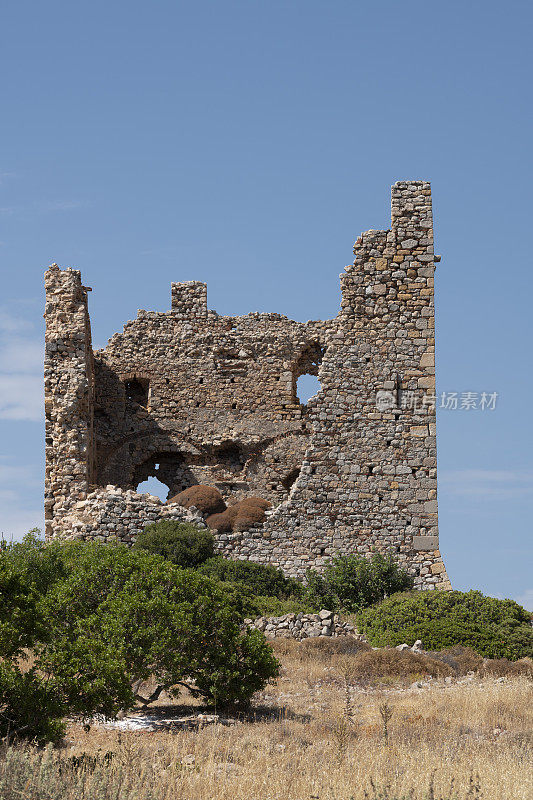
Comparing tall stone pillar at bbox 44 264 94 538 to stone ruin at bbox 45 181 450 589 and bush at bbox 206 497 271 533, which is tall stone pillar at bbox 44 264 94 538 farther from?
bush at bbox 206 497 271 533

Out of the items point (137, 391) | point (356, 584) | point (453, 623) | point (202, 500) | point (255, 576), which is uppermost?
point (137, 391)

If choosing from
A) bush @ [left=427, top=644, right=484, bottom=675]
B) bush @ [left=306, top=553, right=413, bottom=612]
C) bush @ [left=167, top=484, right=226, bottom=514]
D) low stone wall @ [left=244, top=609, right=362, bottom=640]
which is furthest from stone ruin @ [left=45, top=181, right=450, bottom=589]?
bush @ [left=427, top=644, right=484, bottom=675]

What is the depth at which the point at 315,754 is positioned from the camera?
30.4ft

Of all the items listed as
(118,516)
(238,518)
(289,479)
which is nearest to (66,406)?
(118,516)

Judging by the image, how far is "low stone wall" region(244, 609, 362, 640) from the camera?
1656cm

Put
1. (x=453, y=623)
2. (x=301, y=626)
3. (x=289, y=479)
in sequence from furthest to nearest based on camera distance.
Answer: (x=289, y=479), (x=301, y=626), (x=453, y=623)

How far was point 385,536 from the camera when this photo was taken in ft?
66.5

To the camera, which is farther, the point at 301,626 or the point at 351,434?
the point at 351,434

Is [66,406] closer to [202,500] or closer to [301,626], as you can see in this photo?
[202,500]

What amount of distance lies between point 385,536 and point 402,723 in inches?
383

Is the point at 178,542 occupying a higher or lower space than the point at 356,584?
higher

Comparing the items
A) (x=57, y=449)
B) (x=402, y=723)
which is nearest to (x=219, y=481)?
(x=57, y=449)

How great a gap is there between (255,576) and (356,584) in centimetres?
204

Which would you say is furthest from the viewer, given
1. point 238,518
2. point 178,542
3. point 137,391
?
point 137,391
